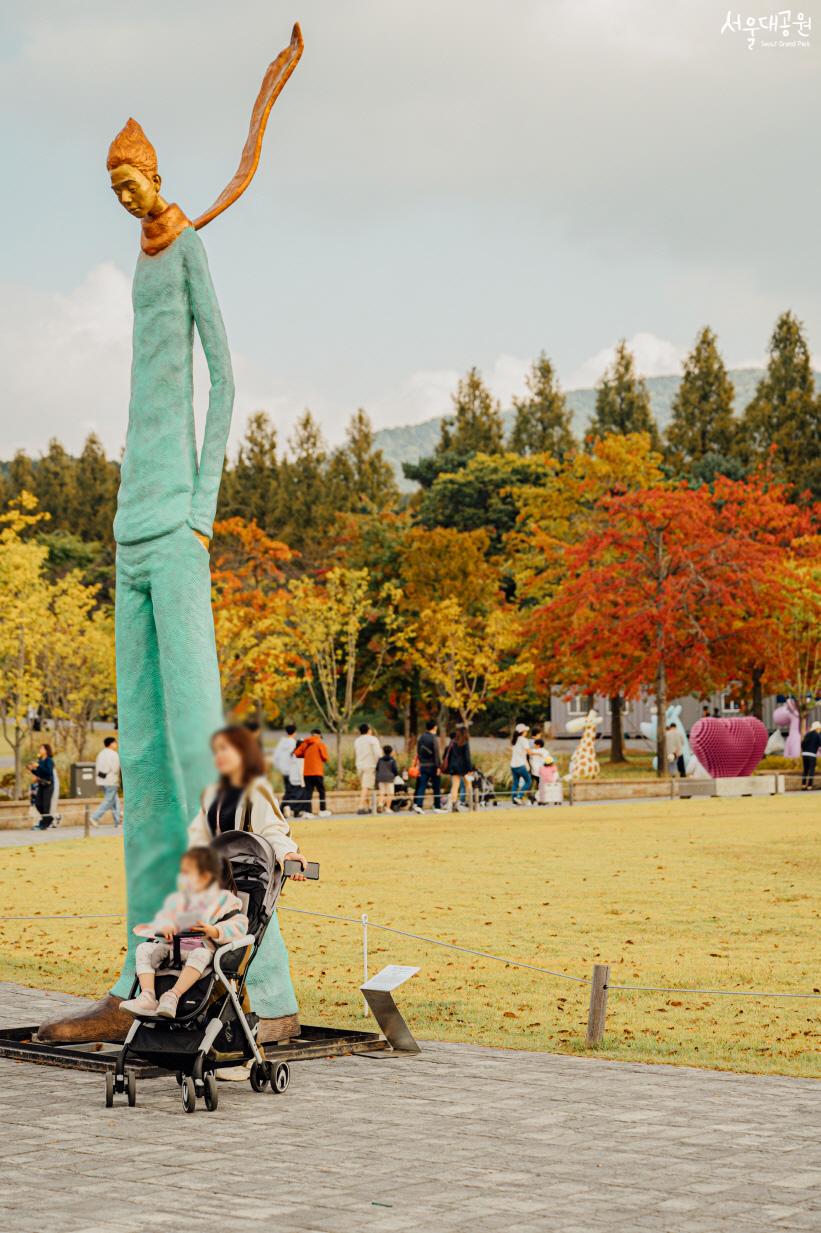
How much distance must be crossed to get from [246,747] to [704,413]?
64314 mm

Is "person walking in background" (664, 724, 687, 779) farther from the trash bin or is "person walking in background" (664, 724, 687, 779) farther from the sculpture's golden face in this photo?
the sculpture's golden face

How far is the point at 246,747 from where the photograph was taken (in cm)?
238

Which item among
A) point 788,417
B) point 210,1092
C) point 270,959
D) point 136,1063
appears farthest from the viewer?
point 788,417

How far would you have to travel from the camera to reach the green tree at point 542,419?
6825 cm

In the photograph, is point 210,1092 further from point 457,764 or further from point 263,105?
point 457,764

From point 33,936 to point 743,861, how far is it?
30.0 ft

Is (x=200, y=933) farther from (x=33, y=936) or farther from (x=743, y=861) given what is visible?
(x=743, y=861)

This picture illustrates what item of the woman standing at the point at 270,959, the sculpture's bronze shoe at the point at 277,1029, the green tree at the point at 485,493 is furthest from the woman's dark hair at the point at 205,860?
the green tree at the point at 485,493

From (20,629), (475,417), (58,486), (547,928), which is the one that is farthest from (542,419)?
(547,928)

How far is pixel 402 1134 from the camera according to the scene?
23.4 ft

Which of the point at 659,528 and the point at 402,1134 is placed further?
the point at 659,528

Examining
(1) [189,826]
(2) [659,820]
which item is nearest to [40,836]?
(2) [659,820]

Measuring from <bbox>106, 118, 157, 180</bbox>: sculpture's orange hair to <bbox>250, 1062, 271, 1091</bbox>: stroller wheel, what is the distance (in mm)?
4326

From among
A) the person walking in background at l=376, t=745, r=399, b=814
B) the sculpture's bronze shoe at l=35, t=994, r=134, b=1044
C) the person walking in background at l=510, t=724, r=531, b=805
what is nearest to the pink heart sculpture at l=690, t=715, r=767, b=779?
the person walking in background at l=510, t=724, r=531, b=805
